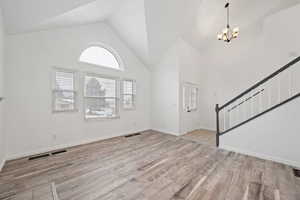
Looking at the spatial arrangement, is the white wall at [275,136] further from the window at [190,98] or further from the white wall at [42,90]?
the white wall at [42,90]

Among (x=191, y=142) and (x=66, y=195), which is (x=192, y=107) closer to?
(x=191, y=142)

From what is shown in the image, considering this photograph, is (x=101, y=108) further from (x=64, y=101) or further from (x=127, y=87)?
(x=127, y=87)

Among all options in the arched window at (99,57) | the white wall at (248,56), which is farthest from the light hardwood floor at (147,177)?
the white wall at (248,56)

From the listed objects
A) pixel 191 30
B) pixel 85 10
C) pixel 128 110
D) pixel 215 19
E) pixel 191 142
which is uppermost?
pixel 215 19

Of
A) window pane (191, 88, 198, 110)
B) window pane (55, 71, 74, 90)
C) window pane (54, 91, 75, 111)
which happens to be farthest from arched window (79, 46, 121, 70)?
window pane (191, 88, 198, 110)

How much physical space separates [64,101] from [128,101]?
7.10ft

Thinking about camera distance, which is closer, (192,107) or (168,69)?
(168,69)

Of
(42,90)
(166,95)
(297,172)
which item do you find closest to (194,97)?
(166,95)

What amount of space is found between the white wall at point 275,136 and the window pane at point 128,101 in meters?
3.55

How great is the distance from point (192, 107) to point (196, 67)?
1.86 meters

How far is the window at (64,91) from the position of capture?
3377mm

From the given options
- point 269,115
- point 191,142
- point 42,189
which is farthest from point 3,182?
point 269,115

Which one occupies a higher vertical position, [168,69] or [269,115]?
[168,69]

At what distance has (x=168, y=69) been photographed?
17.1ft
